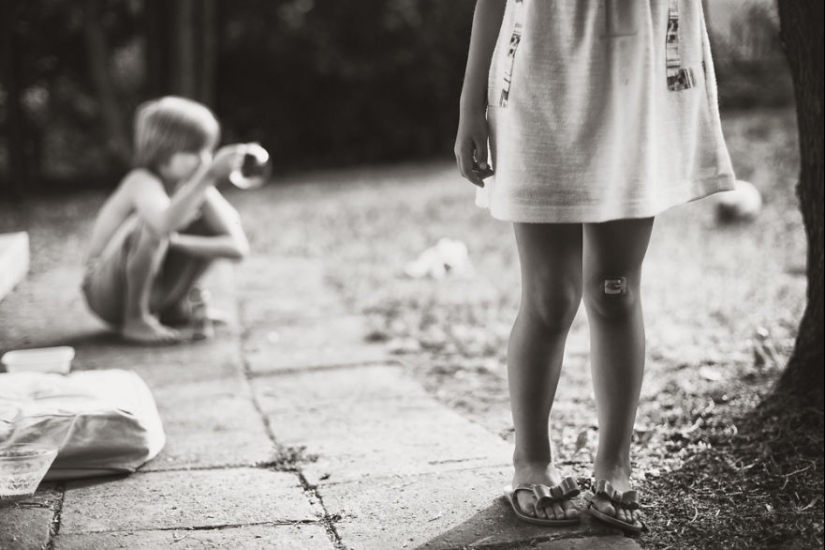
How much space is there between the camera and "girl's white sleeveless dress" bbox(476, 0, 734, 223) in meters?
2.08

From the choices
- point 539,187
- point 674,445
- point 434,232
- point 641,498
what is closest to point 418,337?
point 674,445

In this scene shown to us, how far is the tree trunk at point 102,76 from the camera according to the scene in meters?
10.4

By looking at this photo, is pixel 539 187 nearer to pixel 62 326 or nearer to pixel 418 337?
pixel 418 337

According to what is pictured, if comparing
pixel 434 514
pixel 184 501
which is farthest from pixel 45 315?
pixel 434 514

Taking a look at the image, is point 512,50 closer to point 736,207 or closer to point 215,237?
point 215,237

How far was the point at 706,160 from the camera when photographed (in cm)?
220

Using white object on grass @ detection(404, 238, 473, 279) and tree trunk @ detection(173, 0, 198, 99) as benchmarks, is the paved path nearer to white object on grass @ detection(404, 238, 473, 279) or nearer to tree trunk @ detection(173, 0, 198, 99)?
white object on grass @ detection(404, 238, 473, 279)

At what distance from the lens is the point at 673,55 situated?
2.13 meters

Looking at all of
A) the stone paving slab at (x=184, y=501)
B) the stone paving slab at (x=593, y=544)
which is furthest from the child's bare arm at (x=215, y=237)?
the stone paving slab at (x=593, y=544)

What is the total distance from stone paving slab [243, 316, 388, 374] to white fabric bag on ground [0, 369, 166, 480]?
1.00 m

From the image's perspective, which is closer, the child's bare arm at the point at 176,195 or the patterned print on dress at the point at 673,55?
the patterned print on dress at the point at 673,55

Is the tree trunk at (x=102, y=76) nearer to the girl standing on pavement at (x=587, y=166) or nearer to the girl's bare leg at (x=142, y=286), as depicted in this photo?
the girl's bare leg at (x=142, y=286)

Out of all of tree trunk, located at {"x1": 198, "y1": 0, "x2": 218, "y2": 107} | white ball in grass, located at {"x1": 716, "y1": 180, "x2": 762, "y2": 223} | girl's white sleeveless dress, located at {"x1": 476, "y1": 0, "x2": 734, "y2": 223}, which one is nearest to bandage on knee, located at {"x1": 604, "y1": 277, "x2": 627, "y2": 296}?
girl's white sleeveless dress, located at {"x1": 476, "y1": 0, "x2": 734, "y2": 223}

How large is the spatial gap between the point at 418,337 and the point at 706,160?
2.13 meters
